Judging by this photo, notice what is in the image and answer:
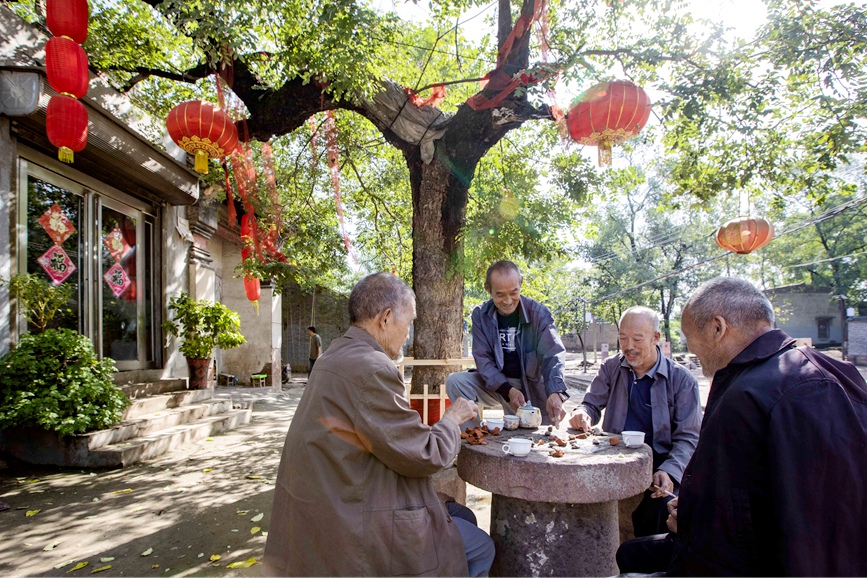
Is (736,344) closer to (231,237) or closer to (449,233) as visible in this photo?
(449,233)

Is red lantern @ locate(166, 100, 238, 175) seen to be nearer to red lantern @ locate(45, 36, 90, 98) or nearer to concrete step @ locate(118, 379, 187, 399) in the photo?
red lantern @ locate(45, 36, 90, 98)

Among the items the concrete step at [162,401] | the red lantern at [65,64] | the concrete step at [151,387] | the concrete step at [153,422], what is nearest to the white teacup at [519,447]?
the red lantern at [65,64]

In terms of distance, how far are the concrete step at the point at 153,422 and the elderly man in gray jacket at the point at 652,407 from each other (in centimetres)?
497

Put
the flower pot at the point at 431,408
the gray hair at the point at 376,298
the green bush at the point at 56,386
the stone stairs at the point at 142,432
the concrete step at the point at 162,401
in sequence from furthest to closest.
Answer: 1. the concrete step at the point at 162,401
2. the flower pot at the point at 431,408
3. the stone stairs at the point at 142,432
4. the green bush at the point at 56,386
5. the gray hair at the point at 376,298

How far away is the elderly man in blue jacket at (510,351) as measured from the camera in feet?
12.8

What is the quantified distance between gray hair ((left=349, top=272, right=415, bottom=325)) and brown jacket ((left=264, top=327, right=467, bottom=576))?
0.24m

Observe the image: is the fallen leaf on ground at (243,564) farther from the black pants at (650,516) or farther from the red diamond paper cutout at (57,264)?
the red diamond paper cutout at (57,264)

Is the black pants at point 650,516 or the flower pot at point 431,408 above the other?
the flower pot at point 431,408

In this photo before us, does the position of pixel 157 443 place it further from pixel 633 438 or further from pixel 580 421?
pixel 633 438

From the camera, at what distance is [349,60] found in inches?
179

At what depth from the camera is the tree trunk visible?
5.77 m

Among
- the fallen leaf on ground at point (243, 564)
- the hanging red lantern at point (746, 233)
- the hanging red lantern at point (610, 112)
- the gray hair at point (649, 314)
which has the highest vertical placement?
the hanging red lantern at point (610, 112)

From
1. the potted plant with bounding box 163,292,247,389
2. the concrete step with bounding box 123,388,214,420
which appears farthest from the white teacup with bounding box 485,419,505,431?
the potted plant with bounding box 163,292,247,389

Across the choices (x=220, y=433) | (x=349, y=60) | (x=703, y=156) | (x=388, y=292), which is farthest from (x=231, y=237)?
(x=388, y=292)
